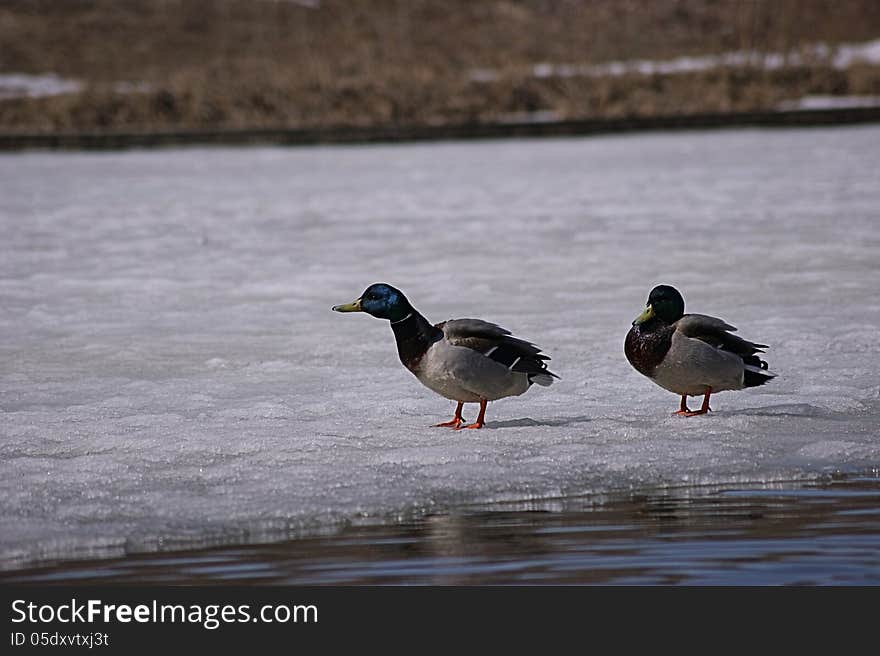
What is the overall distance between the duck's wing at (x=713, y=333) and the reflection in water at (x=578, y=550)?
923 millimetres

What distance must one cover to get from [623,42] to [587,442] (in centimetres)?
5030

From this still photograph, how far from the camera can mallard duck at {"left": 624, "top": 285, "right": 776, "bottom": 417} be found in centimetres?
506

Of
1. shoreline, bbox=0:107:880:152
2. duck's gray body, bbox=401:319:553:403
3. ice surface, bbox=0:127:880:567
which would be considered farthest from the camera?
shoreline, bbox=0:107:880:152

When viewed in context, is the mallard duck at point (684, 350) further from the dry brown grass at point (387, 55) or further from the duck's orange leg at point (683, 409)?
the dry brown grass at point (387, 55)

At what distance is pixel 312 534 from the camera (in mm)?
4062

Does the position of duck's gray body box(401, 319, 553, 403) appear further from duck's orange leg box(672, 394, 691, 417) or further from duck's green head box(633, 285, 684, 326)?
duck's orange leg box(672, 394, 691, 417)

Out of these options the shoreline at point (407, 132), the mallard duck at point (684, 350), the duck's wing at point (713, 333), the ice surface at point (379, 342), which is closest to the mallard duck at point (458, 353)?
the ice surface at point (379, 342)


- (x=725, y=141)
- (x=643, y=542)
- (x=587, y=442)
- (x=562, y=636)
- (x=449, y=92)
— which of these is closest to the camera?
(x=562, y=636)

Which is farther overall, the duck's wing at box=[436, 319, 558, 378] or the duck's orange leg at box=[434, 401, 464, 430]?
the duck's orange leg at box=[434, 401, 464, 430]

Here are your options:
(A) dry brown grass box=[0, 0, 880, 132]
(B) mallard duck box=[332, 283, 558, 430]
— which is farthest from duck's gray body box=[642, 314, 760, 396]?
(A) dry brown grass box=[0, 0, 880, 132]

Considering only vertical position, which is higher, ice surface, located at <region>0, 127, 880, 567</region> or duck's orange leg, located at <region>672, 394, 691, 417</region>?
duck's orange leg, located at <region>672, 394, 691, 417</region>

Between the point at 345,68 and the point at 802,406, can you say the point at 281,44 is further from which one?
the point at 802,406

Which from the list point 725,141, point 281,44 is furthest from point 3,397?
point 281,44

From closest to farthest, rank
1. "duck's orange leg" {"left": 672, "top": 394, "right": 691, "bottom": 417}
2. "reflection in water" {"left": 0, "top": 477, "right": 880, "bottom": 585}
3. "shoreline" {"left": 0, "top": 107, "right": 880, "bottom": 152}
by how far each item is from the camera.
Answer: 1. "reflection in water" {"left": 0, "top": 477, "right": 880, "bottom": 585}
2. "duck's orange leg" {"left": 672, "top": 394, "right": 691, "bottom": 417}
3. "shoreline" {"left": 0, "top": 107, "right": 880, "bottom": 152}
